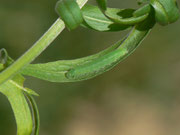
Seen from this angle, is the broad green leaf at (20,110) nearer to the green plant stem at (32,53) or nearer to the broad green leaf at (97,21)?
the green plant stem at (32,53)

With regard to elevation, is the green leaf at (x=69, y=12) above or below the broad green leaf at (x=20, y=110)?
above

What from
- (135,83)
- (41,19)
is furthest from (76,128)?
(41,19)

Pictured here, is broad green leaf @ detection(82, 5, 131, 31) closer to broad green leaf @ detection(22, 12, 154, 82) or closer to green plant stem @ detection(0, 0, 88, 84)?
broad green leaf @ detection(22, 12, 154, 82)

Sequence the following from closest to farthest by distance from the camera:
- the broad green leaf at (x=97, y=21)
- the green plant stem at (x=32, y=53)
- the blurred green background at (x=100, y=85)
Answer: the green plant stem at (x=32, y=53) < the broad green leaf at (x=97, y=21) < the blurred green background at (x=100, y=85)

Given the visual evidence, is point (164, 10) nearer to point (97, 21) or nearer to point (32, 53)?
point (97, 21)

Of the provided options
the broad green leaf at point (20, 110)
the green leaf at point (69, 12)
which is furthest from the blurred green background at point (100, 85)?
the green leaf at point (69, 12)
